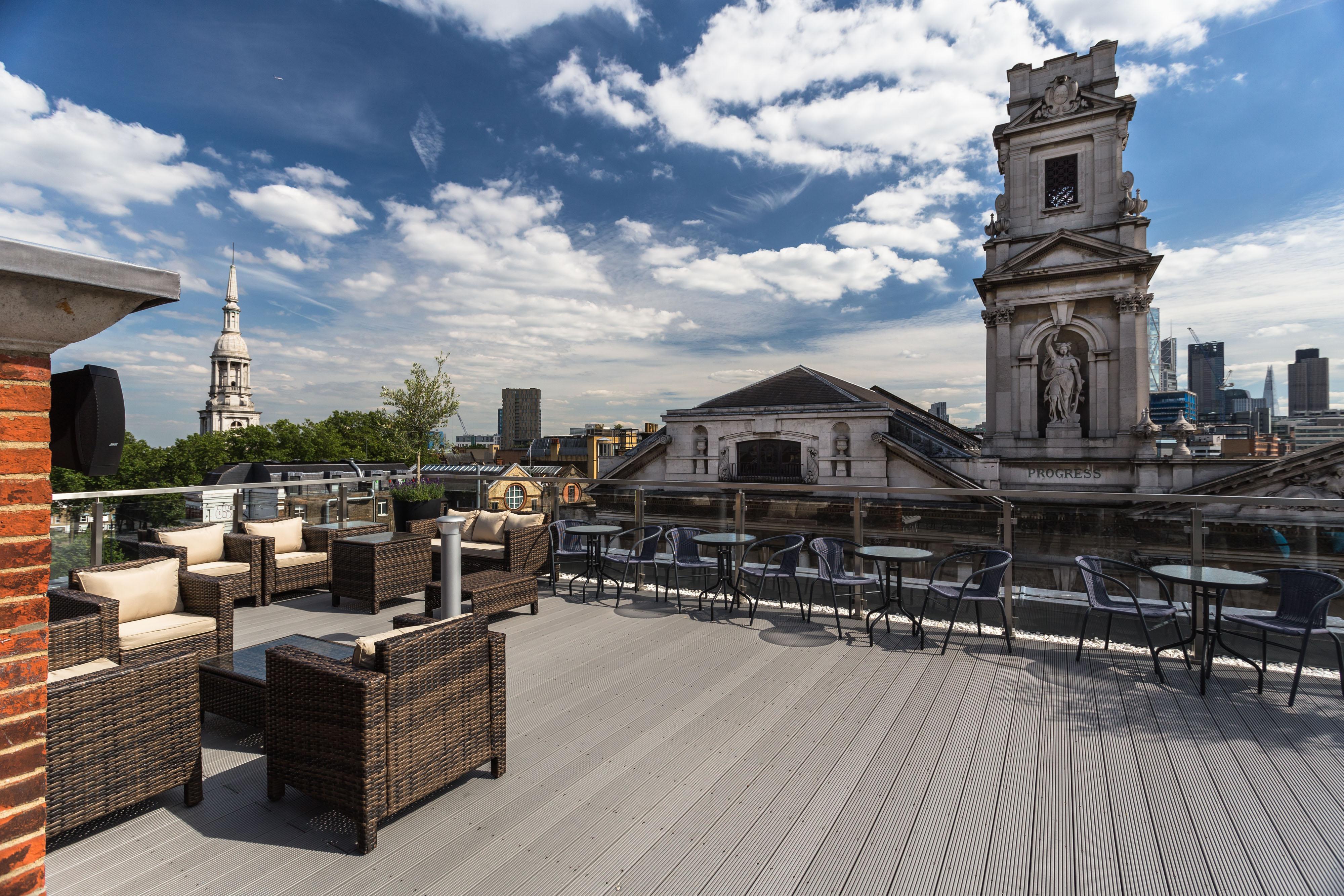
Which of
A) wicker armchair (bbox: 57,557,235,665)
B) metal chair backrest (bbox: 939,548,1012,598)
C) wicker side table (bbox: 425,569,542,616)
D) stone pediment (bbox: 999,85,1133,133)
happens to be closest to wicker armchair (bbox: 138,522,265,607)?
wicker armchair (bbox: 57,557,235,665)

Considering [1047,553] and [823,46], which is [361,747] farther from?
[823,46]

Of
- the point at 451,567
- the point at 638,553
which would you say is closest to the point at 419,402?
the point at 638,553

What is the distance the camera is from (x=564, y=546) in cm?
653

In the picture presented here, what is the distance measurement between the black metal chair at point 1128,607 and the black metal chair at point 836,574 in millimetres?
1518

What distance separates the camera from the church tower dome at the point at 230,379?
80.4m

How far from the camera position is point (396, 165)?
69.8 ft

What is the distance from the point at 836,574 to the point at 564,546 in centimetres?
298

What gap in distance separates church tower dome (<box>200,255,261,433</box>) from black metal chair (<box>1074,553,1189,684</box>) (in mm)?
96009

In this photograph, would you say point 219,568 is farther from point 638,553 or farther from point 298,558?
point 638,553

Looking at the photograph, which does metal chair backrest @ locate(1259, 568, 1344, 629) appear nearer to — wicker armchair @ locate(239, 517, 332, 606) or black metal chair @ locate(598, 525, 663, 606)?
black metal chair @ locate(598, 525, 663, 606)

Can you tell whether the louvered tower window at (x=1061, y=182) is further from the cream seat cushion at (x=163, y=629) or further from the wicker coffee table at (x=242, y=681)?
the cream seat cushion at (x=163, y=629)

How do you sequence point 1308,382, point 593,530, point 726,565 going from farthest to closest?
point 1308,382, point 593,530, point 726,565

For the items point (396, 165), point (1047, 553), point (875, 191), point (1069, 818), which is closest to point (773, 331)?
point (875, 191)

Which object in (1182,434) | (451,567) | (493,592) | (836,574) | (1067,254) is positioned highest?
(1067,254)
